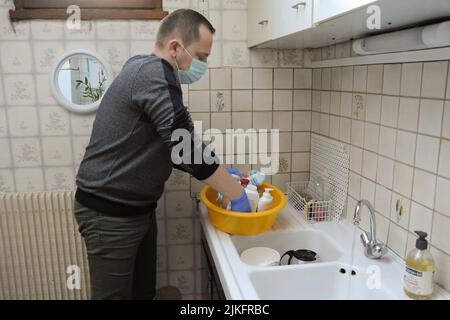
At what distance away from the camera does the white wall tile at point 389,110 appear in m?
1.21

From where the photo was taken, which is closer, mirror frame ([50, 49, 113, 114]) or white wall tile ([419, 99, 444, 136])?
white wall tile ([419, 99, 444, 136])

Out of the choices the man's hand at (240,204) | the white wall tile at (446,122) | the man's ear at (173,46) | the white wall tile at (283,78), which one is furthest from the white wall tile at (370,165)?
the man's ear at (173,46)

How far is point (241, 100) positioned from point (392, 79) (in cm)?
72

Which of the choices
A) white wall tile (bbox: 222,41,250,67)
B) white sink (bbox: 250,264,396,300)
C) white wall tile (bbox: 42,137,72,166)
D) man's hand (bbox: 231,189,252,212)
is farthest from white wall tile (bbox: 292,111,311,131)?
white wall tile (bbox: 42,137,72,166)

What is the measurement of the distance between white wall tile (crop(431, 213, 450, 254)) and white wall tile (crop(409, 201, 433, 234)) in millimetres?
20

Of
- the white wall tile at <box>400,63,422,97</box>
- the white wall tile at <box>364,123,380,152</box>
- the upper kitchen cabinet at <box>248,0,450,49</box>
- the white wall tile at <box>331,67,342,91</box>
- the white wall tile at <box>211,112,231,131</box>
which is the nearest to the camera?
the upper kitchen cabinet at <box>248,0,450,49</box>

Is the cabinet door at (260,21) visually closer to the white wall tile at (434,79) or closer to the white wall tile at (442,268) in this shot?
the white wall tile at (434,79)

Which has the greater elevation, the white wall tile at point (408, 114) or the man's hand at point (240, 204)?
the white wall tile at point (408, 114)

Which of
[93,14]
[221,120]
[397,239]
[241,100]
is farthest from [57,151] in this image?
[397,239]

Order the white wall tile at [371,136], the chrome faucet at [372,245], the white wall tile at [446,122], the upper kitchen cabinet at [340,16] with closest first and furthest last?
the upper kitchen cabinet at [340,16] → the white wall tile at [446,122] → the chrome faucet at [372,245] → the white wall tile at [371,136]

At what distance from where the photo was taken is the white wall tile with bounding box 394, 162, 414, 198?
1.15 metres

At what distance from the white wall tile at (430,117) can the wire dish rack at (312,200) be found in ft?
1.93

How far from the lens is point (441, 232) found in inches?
40.2

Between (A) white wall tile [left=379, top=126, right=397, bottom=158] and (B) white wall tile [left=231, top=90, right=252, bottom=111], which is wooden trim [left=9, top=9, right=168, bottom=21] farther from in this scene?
(A) white wall tile [left=379, top=126, right=397, bottom=158]
